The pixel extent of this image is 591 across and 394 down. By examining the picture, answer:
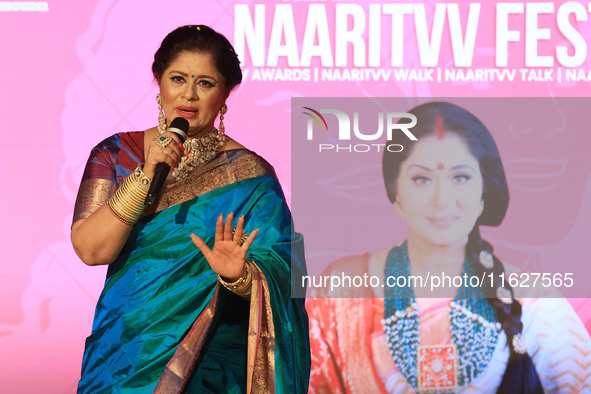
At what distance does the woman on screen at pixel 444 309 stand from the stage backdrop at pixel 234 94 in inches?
6.3

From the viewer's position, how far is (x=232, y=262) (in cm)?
212

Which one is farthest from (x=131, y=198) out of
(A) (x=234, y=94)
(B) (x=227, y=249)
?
(A) (x=234, y=94)

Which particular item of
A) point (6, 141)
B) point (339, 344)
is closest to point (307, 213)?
point (339, 344)

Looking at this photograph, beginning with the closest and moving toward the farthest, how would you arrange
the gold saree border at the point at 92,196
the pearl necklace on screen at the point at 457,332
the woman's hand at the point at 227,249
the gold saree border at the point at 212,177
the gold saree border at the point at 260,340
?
the woman's hand at the point at 227,249 → the gold saree border at the point at 260,340 → the gold saree border at the point at 92,196 → the gold saree border at the point at 212,177 → the pearl necklace on screen at the point at 457,332

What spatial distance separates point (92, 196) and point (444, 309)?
1744 millimetres

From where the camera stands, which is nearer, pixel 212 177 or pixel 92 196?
pixel 92 196

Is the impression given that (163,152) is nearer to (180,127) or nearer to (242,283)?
(180,127)

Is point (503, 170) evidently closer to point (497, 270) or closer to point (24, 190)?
point (497, 270)

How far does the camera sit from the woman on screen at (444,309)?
347cm

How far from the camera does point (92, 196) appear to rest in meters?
2.45

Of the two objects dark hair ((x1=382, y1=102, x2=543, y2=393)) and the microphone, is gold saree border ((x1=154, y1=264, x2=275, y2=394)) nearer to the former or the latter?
the microphone

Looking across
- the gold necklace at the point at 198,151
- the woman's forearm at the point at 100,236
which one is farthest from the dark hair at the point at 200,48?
the woman's forearm at the point at 100,236

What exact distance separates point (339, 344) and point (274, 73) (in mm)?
1256

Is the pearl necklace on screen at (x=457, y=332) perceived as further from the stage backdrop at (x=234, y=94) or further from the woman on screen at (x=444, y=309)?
the stage backdrop at (x=234, y=94)
